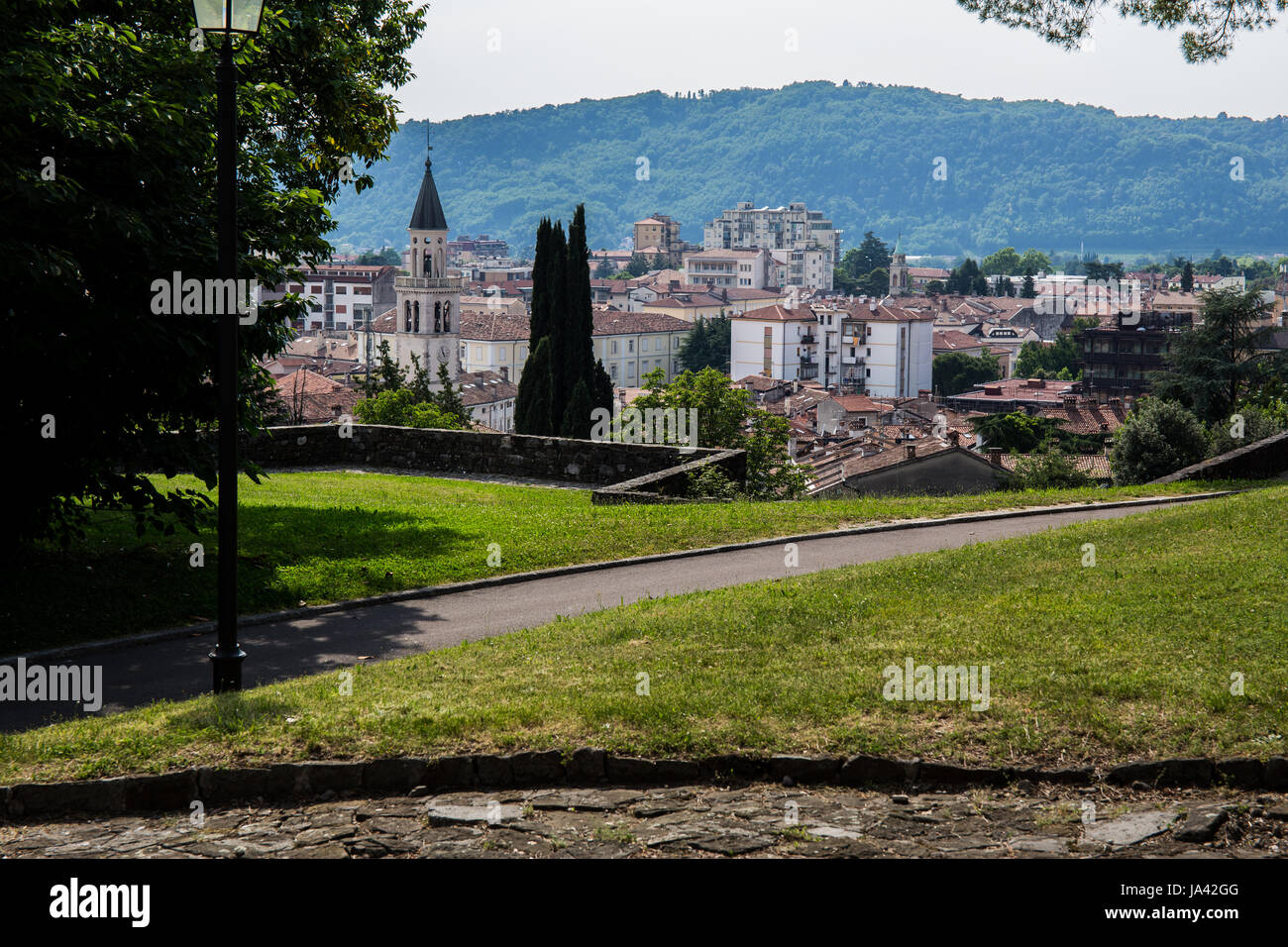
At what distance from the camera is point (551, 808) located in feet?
22.0

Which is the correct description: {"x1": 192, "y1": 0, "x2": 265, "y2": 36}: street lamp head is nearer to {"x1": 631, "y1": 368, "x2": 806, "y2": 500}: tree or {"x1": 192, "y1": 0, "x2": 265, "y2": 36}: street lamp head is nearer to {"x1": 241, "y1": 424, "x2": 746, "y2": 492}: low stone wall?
{"x1": 241, "y1": 424, "x2": 746, "y2": 492}: low stone wall

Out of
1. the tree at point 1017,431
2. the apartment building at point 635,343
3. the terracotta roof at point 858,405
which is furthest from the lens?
the apartment building at point 635,343

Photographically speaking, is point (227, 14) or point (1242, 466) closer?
point (227, 14)

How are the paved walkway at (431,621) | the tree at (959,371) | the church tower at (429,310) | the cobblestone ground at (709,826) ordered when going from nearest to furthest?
the cobblestone ground at (709,826)
the paved walkway at (431,621)
the church tower at (429,310)
the tree at (959,371)

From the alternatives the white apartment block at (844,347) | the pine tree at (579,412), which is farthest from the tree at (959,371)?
the pine tree at (579,412)

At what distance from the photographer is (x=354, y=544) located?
14.7m

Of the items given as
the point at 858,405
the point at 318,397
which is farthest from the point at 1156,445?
the point at 858,405

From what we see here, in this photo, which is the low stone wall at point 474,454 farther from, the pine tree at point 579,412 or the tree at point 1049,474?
the pine tree at point 579,412

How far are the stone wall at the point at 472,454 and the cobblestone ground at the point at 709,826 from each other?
A: 13543 millimetres

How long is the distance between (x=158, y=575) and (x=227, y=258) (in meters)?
5.24

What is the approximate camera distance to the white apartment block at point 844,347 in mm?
152375

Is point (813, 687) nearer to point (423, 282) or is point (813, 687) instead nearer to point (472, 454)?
point (472, 454)
